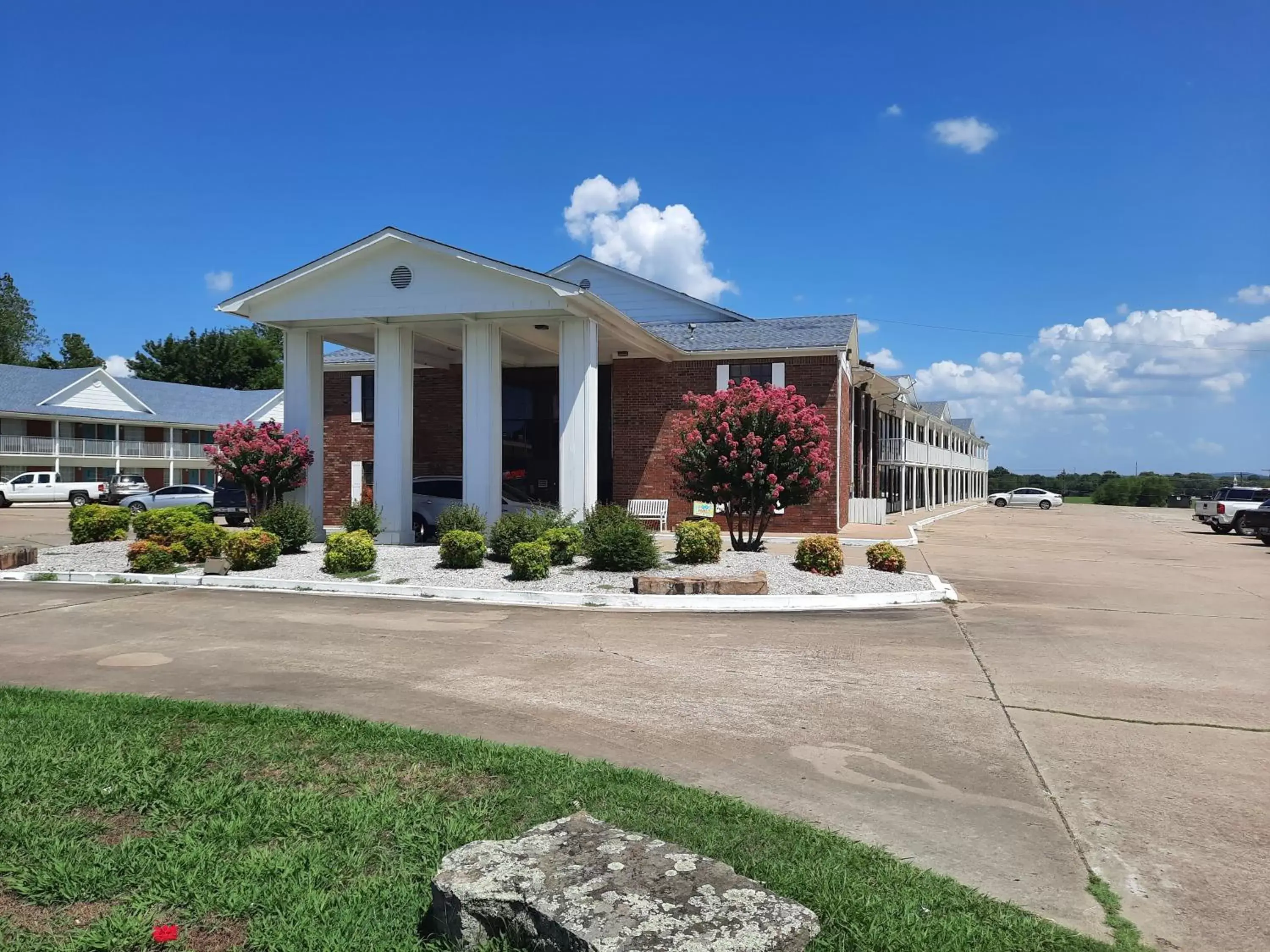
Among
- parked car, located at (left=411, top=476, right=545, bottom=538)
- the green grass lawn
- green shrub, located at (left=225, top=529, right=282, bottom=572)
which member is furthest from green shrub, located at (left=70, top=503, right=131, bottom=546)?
the green grass lawn

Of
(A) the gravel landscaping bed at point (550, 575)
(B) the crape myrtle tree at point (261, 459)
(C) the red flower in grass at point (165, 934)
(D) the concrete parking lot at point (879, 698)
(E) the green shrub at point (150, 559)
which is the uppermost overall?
(B) the crape myrtle tree at point (261, 459)

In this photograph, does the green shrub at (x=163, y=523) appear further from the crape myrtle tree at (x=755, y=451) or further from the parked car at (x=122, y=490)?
the parked car at (x=122, y=490)

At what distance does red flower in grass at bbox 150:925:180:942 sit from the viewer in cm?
303

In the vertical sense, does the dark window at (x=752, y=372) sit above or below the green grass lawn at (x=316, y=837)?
above

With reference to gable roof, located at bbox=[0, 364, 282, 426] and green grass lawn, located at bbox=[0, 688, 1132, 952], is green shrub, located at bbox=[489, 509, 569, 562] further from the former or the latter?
gable roof, located at bbox=[0, 364, 282, 426]

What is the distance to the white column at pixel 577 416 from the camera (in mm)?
18500

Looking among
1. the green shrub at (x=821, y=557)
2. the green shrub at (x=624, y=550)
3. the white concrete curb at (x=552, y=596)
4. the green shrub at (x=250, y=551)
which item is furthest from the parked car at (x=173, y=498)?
the green shrub at (x=821, y=557)

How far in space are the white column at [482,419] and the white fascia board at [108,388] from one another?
41.5m

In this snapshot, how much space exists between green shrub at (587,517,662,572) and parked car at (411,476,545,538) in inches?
272

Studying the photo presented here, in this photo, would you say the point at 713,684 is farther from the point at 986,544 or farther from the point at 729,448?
the point at 986,544

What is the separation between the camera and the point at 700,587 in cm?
1245

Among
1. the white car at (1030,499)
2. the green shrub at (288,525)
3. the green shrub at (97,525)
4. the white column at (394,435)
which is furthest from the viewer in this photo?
the white car at (1030,499)

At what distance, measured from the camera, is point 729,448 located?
17.1 metres

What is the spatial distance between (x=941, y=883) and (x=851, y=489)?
28621mm
